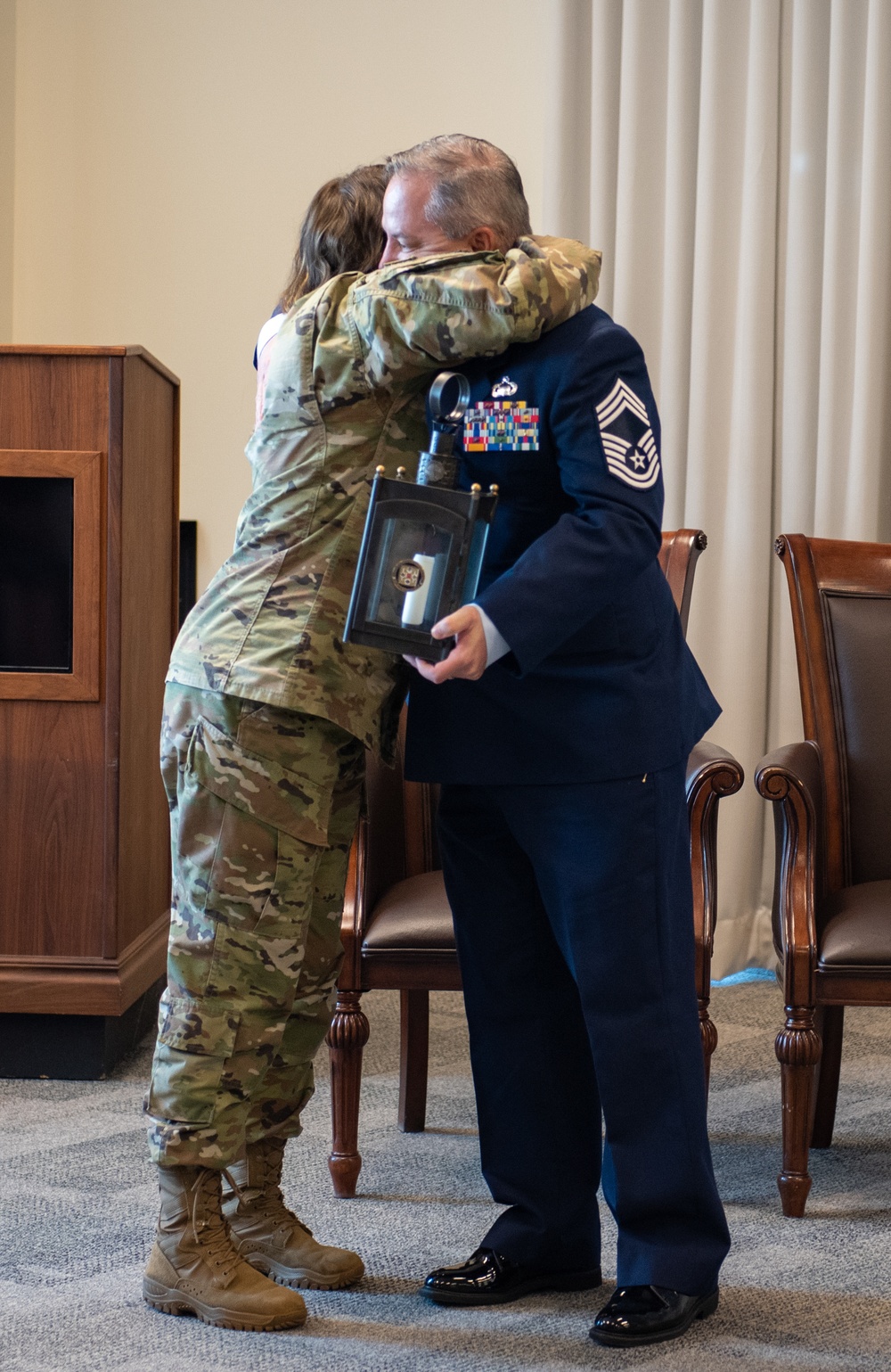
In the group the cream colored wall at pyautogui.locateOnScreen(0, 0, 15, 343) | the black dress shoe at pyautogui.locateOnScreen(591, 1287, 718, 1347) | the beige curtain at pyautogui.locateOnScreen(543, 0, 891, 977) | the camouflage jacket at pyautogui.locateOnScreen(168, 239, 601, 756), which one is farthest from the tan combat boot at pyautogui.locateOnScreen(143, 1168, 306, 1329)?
the cream colored wall at pyautogui.locateOnScreen(0, 0, 15, 343)

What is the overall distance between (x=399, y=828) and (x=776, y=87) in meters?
2.35

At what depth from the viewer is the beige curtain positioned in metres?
3.74

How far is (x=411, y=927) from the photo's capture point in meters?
2.25

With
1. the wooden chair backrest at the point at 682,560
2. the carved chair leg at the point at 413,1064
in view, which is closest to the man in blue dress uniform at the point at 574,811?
the carved chair leg at the point at 413,1064

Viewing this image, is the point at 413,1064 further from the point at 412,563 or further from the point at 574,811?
the point at 412,563

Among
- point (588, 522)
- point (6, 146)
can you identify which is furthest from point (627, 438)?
point (6, 146)

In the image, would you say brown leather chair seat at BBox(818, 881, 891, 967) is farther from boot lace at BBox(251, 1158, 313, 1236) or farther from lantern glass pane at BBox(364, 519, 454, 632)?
lantern glass pane at BBox(364, 519, 454, 632)

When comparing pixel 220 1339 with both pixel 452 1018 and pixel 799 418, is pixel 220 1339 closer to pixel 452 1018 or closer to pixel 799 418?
pixel 452 1018

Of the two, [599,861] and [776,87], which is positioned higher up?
[776,87]

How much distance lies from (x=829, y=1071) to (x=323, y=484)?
1.48m

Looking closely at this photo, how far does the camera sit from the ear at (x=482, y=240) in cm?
163

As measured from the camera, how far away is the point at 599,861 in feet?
5.50

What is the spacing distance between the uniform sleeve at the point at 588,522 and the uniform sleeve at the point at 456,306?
0.25 feet

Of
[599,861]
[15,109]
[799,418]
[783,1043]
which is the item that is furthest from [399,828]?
[15,109]
